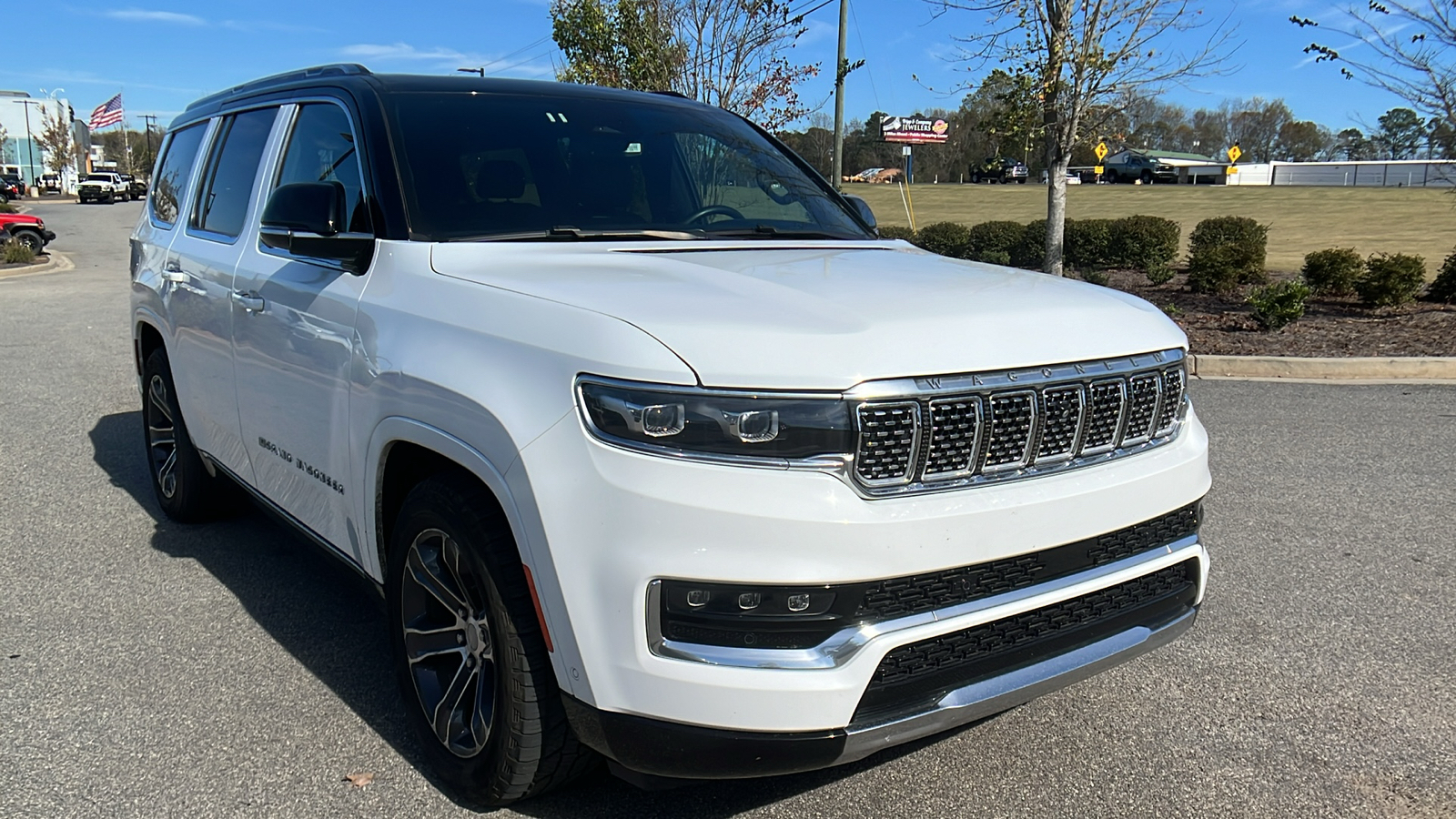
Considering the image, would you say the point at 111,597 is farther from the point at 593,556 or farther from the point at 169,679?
the point at 593,556

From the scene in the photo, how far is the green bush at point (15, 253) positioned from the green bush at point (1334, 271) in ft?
70.5

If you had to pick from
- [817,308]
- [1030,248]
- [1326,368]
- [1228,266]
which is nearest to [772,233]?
[817,308]

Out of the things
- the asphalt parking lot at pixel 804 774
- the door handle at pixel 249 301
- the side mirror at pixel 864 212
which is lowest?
the asphalt parking lot at pixel 804 774

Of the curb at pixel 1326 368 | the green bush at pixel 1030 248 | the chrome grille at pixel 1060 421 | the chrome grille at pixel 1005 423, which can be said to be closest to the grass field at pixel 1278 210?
the green bush at pixel 1030 248

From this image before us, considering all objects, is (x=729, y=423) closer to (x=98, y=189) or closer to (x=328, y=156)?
(x=328, y=156)

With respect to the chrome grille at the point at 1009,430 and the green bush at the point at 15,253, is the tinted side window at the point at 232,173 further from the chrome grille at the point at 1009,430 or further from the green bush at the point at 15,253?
the green bush at the point at 15,253

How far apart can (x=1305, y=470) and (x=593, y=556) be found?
5308mm

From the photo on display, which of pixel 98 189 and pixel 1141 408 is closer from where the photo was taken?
pixel 1141 408

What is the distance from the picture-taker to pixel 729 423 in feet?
7.06

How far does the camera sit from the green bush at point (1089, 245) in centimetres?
1562

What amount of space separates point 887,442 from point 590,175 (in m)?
1.79

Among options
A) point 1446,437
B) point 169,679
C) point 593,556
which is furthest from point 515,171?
point 1446,437

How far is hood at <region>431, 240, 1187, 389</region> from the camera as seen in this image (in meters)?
2.21

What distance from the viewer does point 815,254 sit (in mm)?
3291
